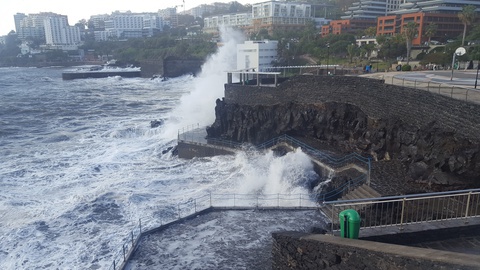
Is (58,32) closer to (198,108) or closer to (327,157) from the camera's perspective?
(198,108)

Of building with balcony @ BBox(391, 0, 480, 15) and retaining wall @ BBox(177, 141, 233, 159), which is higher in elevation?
building with balcony @ BBox(391, 0, 480, 15)

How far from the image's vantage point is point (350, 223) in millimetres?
6629

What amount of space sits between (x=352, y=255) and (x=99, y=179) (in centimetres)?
1654

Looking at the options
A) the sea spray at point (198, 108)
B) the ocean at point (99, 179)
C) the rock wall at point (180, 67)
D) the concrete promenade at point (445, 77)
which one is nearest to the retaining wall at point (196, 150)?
the ocean at point (99, 179)

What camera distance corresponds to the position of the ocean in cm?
1288

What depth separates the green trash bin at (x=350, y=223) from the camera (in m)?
6.60

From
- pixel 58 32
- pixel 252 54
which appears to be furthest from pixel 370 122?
pixel 58 32

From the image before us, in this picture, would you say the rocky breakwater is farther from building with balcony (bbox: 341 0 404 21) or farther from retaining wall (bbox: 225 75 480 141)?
building with balcony (bbox: 341 0 404 21)

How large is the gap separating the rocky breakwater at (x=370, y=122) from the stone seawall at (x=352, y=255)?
24.1 feet

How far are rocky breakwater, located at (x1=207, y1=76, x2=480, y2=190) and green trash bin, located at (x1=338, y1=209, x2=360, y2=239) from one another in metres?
7.32

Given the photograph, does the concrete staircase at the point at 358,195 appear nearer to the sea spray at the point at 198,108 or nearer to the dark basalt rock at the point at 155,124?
the sea spray at the point at 198,108

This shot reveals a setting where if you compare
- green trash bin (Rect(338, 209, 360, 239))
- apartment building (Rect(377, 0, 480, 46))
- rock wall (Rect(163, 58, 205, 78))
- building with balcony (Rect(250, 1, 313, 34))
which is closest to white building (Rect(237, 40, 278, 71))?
apartment building (Rect(377, 0, 480, 46))

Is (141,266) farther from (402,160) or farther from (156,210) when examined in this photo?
(402,160)

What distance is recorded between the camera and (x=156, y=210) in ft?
50.8
